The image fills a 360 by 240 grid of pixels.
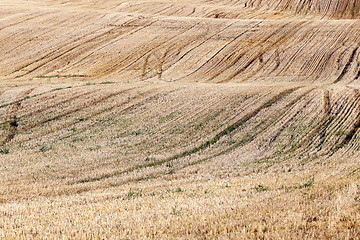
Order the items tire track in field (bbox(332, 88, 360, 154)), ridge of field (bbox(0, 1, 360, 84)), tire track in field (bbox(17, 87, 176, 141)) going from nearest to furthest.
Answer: tire track in field (bbox(332, 88, 360, 154)), tire track in field (bbox(17, 87, 176, 141)), ridge of field (bbox(0, 1, 360, 84))

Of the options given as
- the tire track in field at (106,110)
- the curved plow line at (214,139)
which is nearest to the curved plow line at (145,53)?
the tire track in field at (106,110)

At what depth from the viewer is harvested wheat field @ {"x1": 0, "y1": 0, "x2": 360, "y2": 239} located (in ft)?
29.2

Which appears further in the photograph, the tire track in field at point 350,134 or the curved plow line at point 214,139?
the tire track in field at point 350,134

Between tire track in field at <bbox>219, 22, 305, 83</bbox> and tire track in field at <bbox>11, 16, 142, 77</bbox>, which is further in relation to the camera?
tire track in field at <bbox>11, 16, 142, 77</bbox>

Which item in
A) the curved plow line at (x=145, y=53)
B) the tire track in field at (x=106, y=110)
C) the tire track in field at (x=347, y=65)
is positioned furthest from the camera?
the curved plow line at (x=145, y=53)

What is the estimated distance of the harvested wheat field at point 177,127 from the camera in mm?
8906

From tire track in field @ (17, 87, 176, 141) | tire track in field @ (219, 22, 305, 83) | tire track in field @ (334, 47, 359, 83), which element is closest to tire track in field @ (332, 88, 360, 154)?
tire track in field @ (334, 47, 359, 83)

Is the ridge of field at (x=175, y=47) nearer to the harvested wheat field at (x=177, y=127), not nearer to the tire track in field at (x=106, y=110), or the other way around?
the harvested wheat field at (x=177, y=127)

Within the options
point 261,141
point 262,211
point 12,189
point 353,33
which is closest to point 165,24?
point 353,33

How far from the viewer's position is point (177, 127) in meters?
21.6

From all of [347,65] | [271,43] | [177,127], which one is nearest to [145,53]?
[271,43]

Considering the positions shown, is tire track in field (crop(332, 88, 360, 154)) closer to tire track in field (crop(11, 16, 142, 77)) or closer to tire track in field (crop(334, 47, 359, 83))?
tire track in field (crop(334, 47, 359, 83))

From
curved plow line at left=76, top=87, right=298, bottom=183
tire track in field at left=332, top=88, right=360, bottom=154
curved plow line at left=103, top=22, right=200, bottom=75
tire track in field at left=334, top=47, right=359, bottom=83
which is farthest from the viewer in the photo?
curved plow line at left=103, top=22, right=200, bottom=75

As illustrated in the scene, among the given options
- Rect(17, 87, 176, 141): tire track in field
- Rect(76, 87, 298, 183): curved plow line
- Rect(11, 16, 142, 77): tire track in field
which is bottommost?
Rect(76, 87, 298, 183): curved plow line
